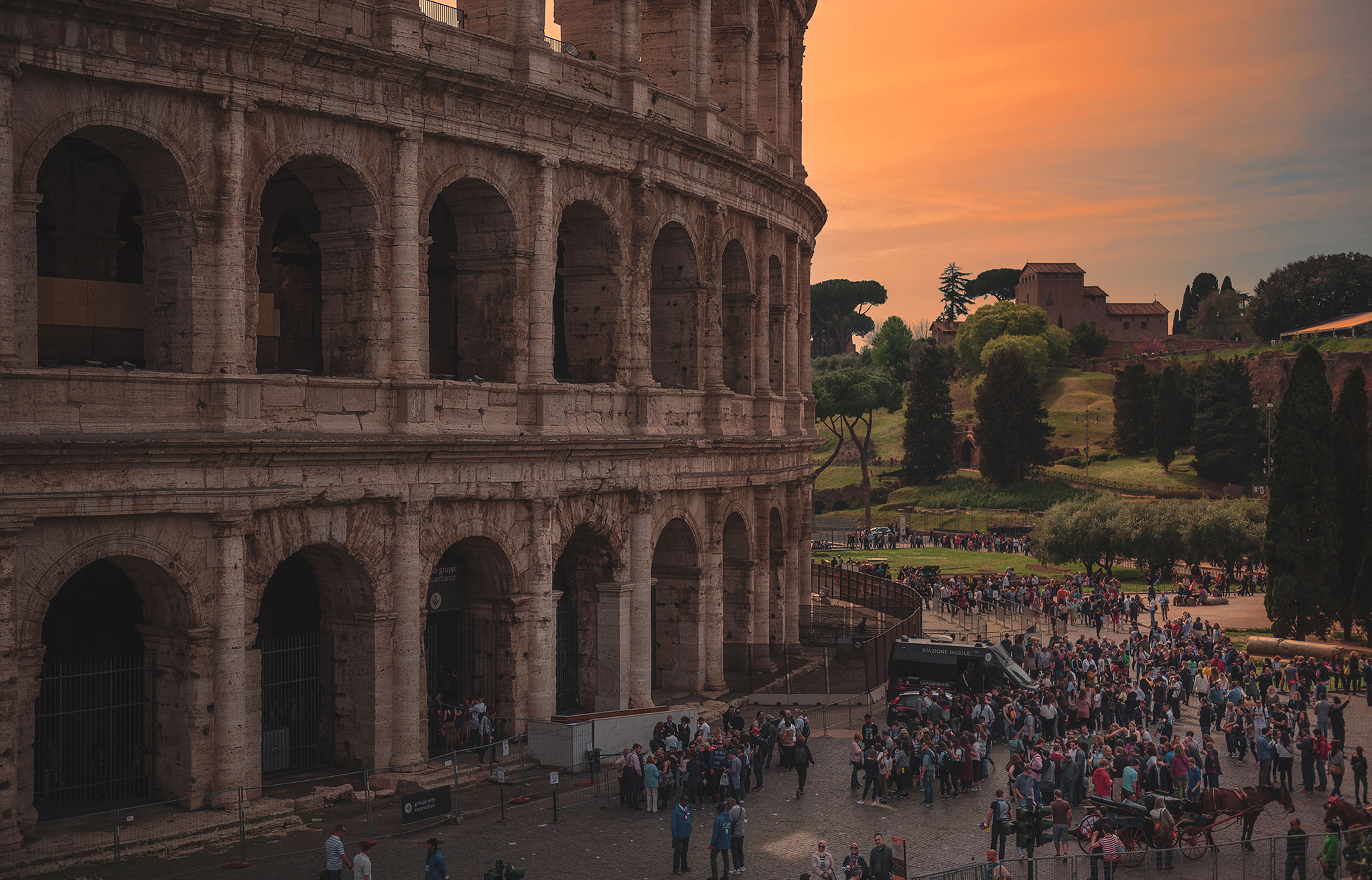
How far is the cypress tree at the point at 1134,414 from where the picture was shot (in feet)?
315

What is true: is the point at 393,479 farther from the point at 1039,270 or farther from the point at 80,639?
the point at 1039,270

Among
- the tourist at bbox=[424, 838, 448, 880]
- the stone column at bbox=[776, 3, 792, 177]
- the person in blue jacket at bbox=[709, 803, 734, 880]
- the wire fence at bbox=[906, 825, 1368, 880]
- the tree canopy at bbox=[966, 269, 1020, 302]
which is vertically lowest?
the wire fence at bbox=[906, 825, 1368, 880]

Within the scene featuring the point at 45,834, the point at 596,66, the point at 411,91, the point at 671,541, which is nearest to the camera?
the point at 45,834

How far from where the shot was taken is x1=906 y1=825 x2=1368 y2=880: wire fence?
→ 57.9 ft

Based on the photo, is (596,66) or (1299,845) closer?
(1299,845)

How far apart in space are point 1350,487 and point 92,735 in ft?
124

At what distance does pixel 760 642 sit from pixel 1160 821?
15.3m

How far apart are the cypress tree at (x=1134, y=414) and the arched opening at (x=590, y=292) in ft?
254

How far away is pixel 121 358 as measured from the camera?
20.8 meters

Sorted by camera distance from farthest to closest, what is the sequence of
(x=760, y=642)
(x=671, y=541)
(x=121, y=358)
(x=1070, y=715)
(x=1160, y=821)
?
(x=760, y=642) < (x=671, y=541) < (x=1070, y=715) < (x=121, y=358) < (x=1160, y=821)

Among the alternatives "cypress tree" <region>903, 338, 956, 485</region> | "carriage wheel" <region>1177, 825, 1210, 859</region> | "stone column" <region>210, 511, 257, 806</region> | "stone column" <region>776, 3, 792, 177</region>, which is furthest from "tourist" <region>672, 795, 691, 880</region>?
"cypress tree" <region>903, 338, 956, 485</region>

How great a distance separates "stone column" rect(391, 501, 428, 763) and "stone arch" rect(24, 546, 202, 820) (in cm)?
372

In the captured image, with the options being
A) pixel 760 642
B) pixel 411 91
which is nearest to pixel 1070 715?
pixel 760 642

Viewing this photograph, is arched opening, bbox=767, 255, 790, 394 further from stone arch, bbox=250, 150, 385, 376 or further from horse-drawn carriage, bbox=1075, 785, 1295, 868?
horse-drawn carriage, bbox=1075, 785, 1295, 868
